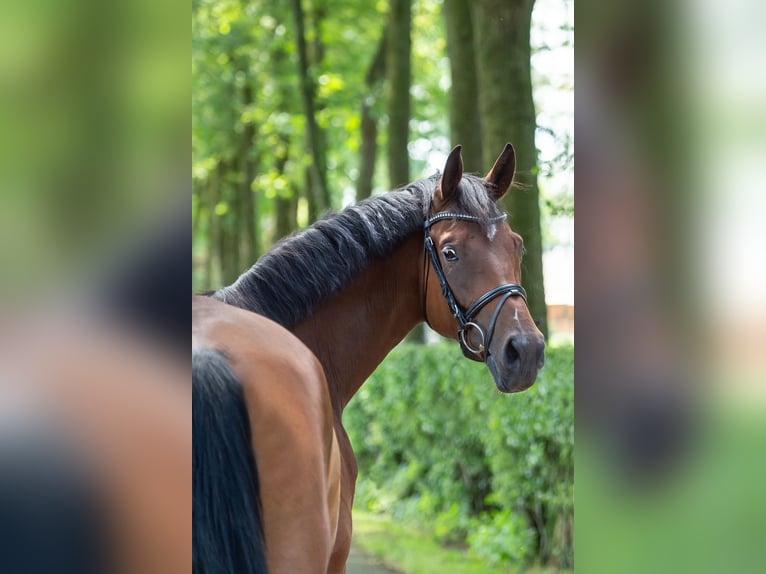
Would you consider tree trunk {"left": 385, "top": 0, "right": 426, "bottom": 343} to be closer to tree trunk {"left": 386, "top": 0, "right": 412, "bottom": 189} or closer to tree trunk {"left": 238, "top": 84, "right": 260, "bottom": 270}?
tree trunk {"left": 386, "top": 0, "right": 412, "bottom": 189}

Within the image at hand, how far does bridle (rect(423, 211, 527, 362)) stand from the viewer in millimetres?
3539

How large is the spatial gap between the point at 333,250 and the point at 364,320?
36 centimetres

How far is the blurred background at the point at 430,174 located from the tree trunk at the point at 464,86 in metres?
0.02

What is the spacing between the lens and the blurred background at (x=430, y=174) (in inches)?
266

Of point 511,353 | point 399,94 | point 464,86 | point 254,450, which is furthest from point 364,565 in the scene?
point 254,450

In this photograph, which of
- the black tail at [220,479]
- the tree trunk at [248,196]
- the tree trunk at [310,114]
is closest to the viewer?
the black tail at [220,479]

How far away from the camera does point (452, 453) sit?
9.17m

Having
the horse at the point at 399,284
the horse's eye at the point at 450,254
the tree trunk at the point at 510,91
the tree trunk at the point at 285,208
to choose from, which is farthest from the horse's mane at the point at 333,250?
the tree trunk at the point at 285,208
